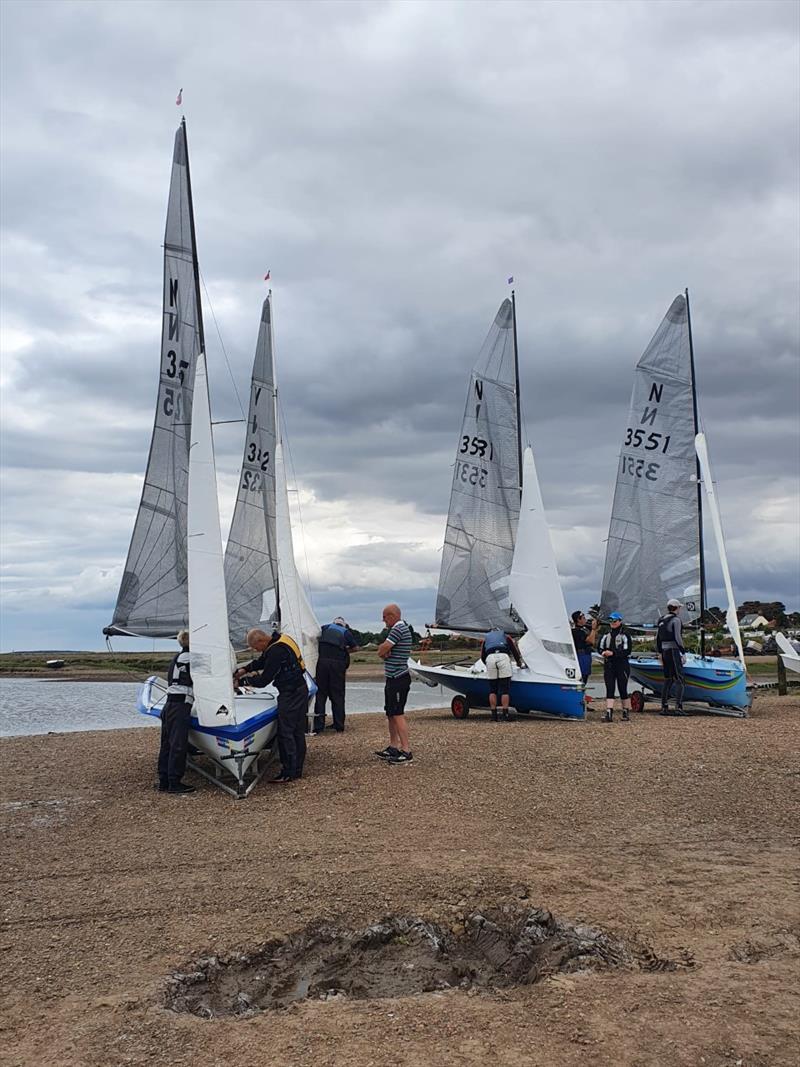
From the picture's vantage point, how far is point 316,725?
1402 centimetres

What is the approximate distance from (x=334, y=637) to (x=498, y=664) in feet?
10.3

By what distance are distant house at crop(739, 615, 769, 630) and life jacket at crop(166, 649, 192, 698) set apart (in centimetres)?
5154

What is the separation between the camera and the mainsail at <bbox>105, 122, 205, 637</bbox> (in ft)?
40.1

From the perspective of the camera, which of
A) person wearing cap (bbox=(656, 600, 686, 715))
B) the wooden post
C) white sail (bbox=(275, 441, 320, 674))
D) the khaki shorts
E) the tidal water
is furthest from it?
the wooden post

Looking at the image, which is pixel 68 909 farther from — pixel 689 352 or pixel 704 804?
pixel 689 352

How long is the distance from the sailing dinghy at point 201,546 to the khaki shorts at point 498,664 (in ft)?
9.67

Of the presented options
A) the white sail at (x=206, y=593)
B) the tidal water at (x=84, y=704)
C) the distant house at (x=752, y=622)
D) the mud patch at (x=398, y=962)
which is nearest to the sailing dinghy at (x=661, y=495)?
the tidal water at (x=84, y=704)

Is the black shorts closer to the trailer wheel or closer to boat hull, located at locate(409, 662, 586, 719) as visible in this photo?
boat hull, located at locate(409, 662, 586, 719)

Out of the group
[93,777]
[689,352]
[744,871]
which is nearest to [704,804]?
[744,871]

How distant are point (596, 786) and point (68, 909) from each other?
5.33 meters

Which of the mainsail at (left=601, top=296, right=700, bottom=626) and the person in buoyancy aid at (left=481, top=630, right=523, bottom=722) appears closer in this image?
the person in buoyancy aid at (left=481, top=630, right=523, bottom=722)

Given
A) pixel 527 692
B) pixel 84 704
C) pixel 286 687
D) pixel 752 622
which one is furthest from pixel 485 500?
pixel 752 622

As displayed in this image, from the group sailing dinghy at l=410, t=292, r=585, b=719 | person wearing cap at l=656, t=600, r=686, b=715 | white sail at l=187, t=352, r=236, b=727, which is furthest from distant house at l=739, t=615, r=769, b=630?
white sail at l=187, t=352, r=236, b=727

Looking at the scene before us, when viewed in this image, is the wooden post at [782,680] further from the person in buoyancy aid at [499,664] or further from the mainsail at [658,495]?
the person in buoyancy aid at [499,664]
